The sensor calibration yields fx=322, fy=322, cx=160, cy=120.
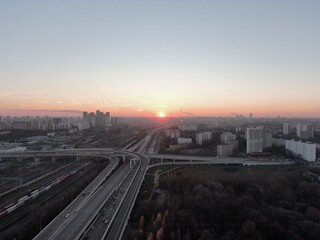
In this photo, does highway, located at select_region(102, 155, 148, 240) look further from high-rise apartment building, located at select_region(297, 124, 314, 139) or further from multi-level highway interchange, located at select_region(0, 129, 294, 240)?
high-rise apartment building, located at select_region(297, 124, 314, 139)

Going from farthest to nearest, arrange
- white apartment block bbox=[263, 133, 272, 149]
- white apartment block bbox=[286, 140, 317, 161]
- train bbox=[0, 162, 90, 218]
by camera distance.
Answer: white apartment block bbox=[263, 133, 272, 149], white apartment block bbox=[286, 140, 317, 161], train bbox=[0, 162, 90, 218]

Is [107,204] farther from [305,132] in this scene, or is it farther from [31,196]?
[305,132]

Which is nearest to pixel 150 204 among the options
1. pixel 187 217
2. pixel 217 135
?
pixel 187 217

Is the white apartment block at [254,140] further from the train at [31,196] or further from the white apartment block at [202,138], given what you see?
the train at [31,196]

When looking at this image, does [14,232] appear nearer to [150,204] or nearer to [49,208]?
[49,208]

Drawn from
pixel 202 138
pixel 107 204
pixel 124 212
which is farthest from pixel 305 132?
pixel 124 212

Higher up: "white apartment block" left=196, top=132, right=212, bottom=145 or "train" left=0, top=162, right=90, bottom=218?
"white apartment block" left=196, top=132, right=212, bottom=145

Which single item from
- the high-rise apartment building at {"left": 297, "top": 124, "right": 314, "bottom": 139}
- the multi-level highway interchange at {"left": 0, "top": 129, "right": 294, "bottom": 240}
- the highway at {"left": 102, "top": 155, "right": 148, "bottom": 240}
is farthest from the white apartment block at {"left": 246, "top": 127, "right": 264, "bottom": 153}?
the high-rise apartment building at {"left": 297, "top": 124, "right": 314, "bottom": 139}

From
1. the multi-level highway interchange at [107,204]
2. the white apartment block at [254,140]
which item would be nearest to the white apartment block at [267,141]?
the white apartment block at [254,140]
